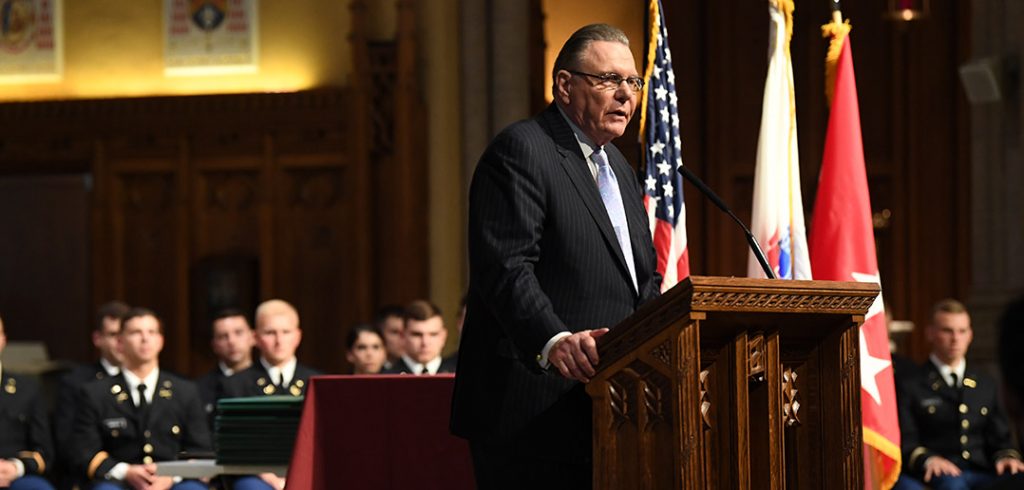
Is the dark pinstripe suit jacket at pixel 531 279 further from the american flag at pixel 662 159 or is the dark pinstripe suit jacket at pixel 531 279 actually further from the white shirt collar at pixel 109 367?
the white shirt collar at pixel 109 367

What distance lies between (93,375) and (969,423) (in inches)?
177

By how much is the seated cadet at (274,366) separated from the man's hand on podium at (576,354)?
502cm

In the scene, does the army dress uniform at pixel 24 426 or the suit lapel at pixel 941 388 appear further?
the suit lapel at pixel 941 388

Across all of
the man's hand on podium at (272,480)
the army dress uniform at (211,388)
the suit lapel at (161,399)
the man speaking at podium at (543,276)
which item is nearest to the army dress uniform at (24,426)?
the suit lapel at (161,399)

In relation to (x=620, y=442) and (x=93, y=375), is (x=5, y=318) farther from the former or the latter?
(x=620, y=442)

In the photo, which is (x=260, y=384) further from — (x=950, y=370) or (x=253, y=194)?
(x=253, y=194)

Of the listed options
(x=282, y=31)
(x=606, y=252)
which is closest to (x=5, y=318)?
(x=282, y=31)

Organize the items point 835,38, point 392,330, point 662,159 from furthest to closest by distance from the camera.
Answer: point 392,330, point 835,38, point 662,159

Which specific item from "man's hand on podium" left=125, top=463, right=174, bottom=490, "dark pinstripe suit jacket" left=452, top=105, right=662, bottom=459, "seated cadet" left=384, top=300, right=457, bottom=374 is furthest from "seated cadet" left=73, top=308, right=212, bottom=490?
"dark pinstripe suit jacket" left=452, top=105, right=662, bottom=459

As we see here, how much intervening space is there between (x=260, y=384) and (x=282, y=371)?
129 mm

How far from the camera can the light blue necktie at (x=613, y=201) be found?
3309 mm

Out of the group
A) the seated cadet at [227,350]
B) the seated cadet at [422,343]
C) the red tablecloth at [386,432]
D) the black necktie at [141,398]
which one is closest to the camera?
the red tablecloth at [386,432]

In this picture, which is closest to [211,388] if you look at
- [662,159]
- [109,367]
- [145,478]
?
[109,367]

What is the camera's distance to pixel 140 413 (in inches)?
A: 293
